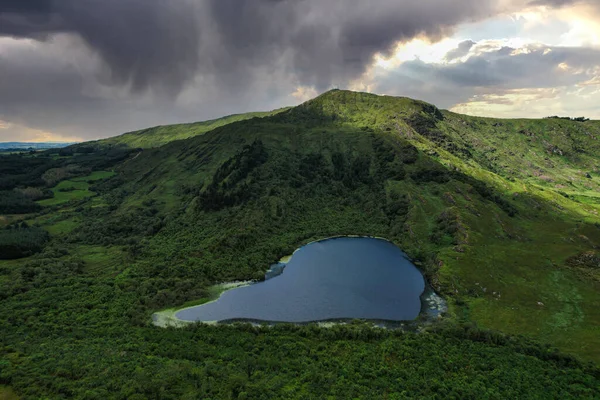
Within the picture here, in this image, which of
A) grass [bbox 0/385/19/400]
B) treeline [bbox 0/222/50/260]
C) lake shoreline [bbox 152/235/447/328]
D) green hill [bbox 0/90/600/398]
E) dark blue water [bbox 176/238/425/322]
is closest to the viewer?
grass [bbox 0/385/19/400]

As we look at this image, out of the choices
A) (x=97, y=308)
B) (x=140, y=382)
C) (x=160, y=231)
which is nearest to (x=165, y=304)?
(x=97, y=308)

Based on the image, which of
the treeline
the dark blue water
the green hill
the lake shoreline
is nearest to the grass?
the green hill

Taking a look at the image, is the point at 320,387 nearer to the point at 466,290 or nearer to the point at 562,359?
the point at 562,359

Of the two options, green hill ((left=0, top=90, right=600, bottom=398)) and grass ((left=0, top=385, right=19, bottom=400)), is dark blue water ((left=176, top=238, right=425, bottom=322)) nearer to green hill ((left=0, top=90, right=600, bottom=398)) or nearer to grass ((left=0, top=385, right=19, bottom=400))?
green hill ((left=0, top=90, right=600, bottom=398))

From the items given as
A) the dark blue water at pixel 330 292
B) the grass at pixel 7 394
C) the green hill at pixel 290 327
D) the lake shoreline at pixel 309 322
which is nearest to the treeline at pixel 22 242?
the green hill at pixel 290 327

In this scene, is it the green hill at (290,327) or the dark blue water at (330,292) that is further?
the dark blue water at (330,292)

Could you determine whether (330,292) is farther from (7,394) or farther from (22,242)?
(22,242)

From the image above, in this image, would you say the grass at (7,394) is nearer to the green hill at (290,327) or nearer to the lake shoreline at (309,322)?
the green hill at (290,327)

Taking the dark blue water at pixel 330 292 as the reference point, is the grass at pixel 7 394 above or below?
above

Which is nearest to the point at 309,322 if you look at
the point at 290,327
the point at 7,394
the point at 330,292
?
the point at 290,327
